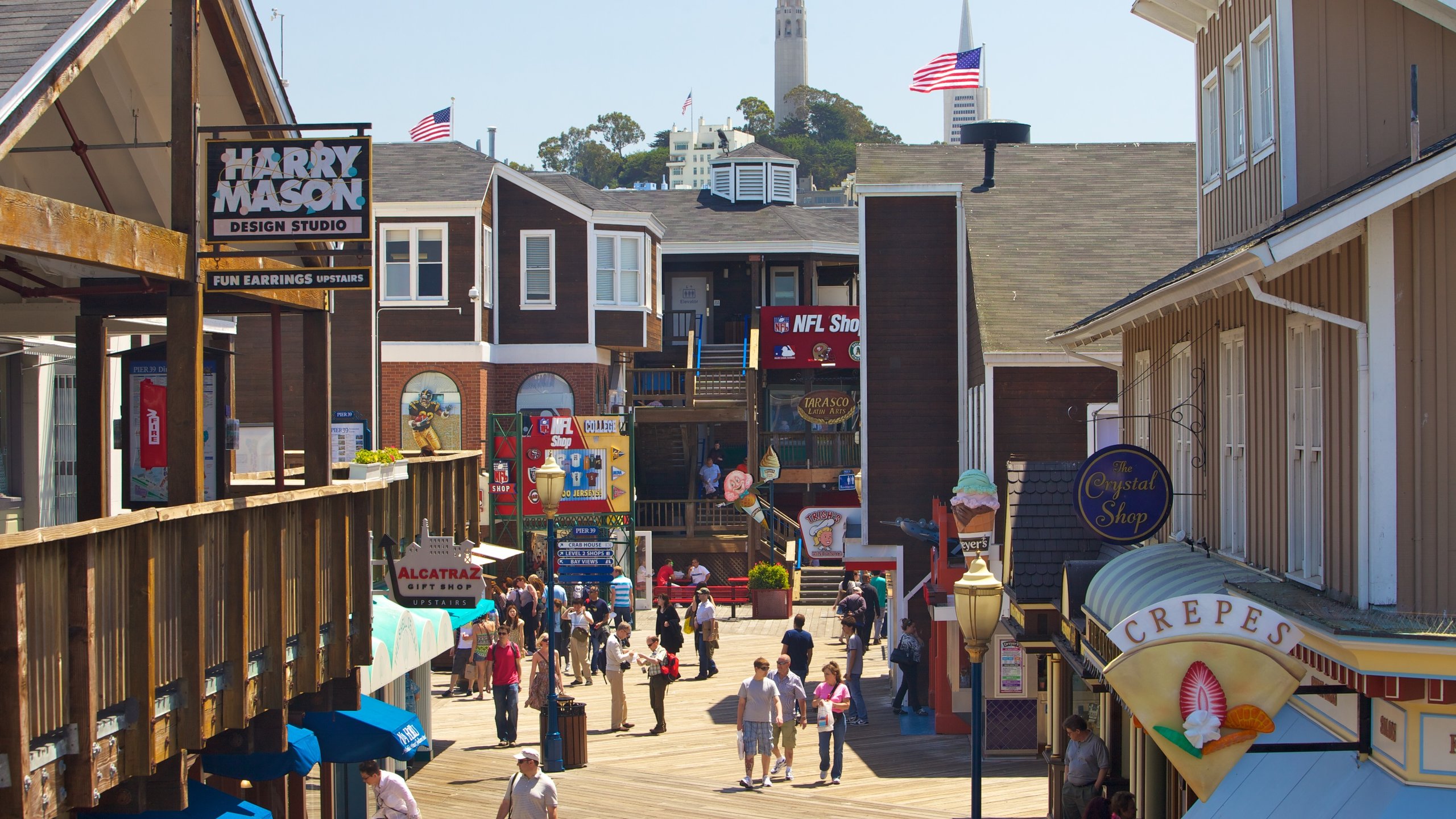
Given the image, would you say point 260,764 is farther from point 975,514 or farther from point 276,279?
point 975,514

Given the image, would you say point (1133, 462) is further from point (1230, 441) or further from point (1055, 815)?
point (1055, 815)

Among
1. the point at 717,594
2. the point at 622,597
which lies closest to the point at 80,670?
the point at 622,597

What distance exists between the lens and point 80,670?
23.4 feet

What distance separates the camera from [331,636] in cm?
1135

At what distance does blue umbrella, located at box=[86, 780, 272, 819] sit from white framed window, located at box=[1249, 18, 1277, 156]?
8.80 metres

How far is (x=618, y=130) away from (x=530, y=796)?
15544 cm

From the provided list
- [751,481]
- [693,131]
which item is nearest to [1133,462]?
[751,481]

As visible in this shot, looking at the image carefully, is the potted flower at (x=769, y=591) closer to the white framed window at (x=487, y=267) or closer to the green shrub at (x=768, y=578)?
the green shrub at (x=768, y=578)

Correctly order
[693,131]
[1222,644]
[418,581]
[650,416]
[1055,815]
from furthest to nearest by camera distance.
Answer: [693,131]
[650,416]
[1055,815]
[418,581]
[1222,644]

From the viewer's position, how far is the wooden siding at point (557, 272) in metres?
36.4

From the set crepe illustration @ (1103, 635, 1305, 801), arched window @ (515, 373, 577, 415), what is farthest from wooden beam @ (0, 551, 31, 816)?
arched window @ (515, 373, 577, 415)

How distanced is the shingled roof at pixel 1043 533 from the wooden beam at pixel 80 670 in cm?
1027

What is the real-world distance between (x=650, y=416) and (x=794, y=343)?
545 cm

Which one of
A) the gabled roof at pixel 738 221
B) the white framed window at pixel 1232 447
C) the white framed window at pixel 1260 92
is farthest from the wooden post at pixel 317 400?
the gabled roof at pixel 738 221
